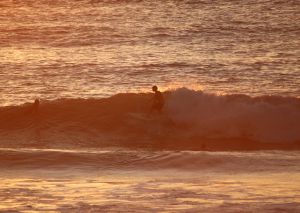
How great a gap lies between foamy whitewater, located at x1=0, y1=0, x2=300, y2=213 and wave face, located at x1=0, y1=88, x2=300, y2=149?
5cm

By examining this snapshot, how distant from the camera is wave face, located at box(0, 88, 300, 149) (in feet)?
84.6

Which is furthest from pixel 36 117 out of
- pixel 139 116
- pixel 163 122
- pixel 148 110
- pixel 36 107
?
pixel 163 122

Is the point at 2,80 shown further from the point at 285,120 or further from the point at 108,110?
the point at 285,120

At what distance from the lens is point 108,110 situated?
94.7ft

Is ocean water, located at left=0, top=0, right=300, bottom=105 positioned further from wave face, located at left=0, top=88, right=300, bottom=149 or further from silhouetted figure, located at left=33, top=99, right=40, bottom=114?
wave face, located at left=0, top=88, right=300, bottom=149

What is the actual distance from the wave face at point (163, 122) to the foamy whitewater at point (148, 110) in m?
0.05

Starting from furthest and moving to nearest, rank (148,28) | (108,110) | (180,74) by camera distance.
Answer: (148,28)
(180,74)
(108,110)

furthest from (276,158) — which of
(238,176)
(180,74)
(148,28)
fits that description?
(148,28)

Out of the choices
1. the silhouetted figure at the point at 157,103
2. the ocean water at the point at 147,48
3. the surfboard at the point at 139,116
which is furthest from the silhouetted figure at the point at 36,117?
Answer: the silhouetted figure at the point at 157,103

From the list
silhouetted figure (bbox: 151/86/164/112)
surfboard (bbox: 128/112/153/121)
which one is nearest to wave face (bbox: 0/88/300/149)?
surfboard (bbox: 128/112/153/121)

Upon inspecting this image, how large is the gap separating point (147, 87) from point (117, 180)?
15.8 meters

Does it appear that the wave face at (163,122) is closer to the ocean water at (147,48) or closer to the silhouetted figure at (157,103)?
the silhouetted figure at (157,103)

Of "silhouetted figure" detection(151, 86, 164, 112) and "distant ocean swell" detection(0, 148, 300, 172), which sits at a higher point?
"silhouetted figure" detection(151, 86, 164, 112)

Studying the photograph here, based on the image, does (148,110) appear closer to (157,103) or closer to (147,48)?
(157,103)
